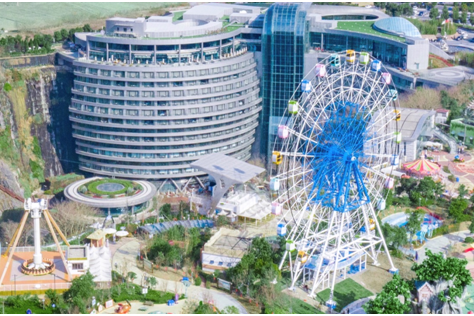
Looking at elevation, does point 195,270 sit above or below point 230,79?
below

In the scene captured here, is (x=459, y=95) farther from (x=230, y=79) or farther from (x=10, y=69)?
(x=10, y=69)

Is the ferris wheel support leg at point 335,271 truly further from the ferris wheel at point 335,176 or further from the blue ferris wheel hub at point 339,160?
the blue ferris wheel hub at point 339,160

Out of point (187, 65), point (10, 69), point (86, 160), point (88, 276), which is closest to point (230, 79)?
point (187, 65)

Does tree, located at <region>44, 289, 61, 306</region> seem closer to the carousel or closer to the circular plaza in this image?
the circular plaza

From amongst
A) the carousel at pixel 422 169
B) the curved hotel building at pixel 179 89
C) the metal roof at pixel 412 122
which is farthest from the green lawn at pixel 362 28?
the carousel at pixel 422 169

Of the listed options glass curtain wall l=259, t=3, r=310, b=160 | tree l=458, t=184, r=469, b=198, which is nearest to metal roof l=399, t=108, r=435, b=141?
tree l=458, t=184, r=469, b=198

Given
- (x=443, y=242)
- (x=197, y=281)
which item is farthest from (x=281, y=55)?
(x=197, y=281)
